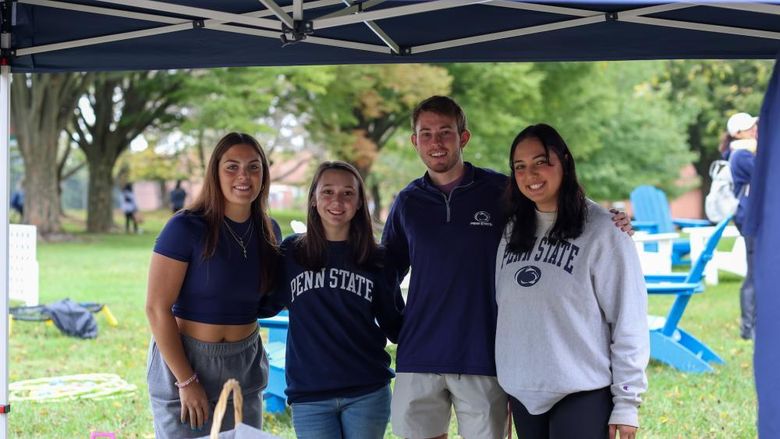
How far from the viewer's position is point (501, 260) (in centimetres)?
354

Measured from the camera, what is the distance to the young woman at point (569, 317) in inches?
130

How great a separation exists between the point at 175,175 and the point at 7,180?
1272 inches

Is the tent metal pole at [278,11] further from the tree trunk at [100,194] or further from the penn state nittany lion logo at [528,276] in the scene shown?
the tree trunk at [100,194]

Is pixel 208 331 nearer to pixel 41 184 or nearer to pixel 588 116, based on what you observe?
pixel 41 184

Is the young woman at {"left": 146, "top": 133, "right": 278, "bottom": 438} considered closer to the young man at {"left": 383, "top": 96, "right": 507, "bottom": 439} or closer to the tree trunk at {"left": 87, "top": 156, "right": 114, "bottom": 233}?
the young man at {"left": 383, "top": 96, "right": 507, "bottom": 439}

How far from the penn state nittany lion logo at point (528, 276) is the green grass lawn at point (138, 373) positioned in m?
3.16

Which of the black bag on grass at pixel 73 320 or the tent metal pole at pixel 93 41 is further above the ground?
the tent metal pole at pixel 93 41

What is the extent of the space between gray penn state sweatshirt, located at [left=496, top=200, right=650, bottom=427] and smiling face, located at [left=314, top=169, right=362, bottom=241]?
0.73m

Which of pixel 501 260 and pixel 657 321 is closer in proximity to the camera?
pixel 501 260

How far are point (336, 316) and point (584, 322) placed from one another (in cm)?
93

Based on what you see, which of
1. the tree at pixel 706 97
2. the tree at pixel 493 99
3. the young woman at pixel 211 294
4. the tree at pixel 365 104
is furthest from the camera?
the tree at pixel 706 97

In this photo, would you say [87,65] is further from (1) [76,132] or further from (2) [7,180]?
(1) [76,132]

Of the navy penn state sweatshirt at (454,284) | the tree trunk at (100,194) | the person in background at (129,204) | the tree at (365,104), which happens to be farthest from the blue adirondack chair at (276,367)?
the person in background at (129,204)

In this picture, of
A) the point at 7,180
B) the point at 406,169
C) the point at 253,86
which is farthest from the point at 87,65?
the point at 406,169
